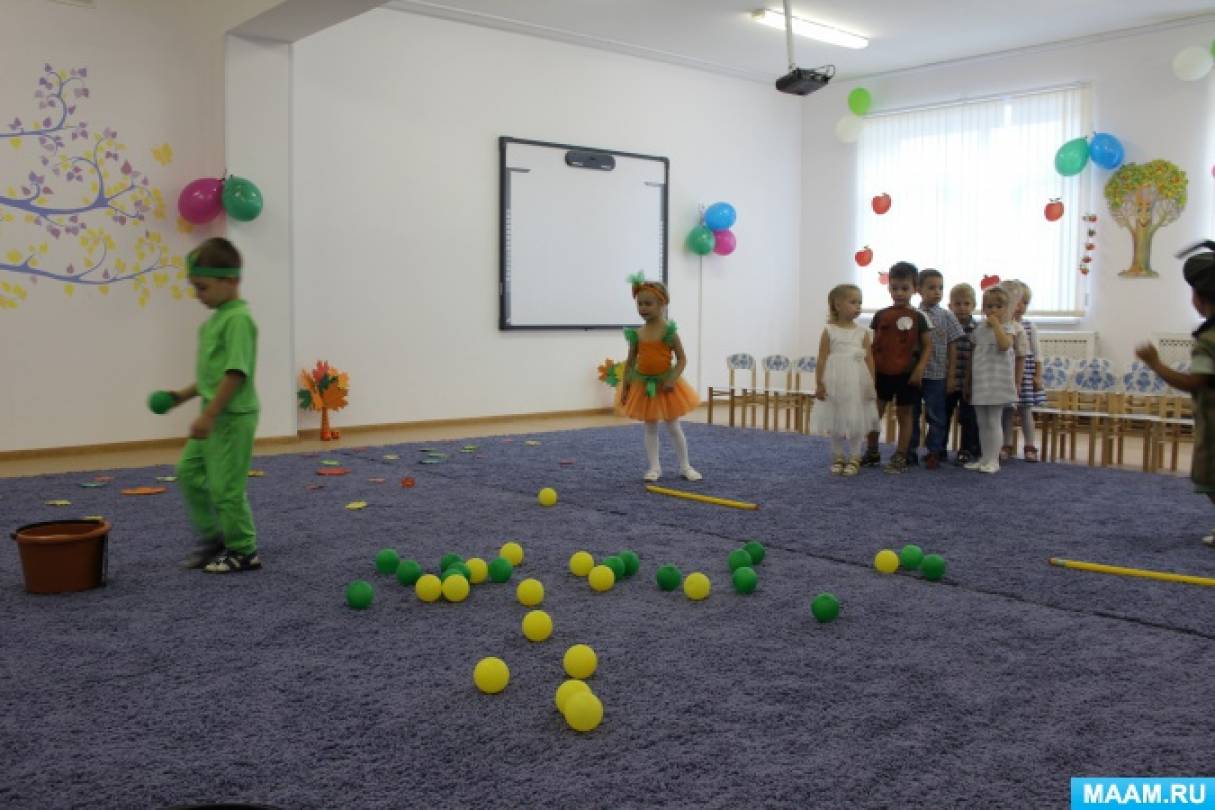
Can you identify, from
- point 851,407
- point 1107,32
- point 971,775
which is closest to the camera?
point 971,775

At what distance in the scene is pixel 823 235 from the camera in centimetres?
1186

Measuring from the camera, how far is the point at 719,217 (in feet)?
35.5

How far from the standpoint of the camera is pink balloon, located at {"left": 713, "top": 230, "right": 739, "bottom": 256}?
432 inches

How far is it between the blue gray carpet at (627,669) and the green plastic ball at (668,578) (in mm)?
75

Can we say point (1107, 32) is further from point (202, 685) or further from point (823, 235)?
point (202, 685)

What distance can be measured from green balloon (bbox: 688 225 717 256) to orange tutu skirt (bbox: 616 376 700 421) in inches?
198

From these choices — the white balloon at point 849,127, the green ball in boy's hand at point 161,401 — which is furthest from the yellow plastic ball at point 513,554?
the white balloon at point 849,127

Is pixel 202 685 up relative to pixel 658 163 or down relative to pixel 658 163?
down

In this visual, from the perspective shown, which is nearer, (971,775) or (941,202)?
(971,775)

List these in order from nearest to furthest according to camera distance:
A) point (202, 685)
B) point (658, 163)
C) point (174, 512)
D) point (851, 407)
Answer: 1. point (202, 685)
2. point (174, 512)
3. point (851, 407)
4. point (658, 163)

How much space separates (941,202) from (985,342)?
4639 mm

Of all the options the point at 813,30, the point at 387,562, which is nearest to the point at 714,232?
the point at 813,30

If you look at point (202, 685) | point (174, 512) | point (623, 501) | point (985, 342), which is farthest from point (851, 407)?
point (202, 685)

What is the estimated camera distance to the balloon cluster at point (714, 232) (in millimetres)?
10805
